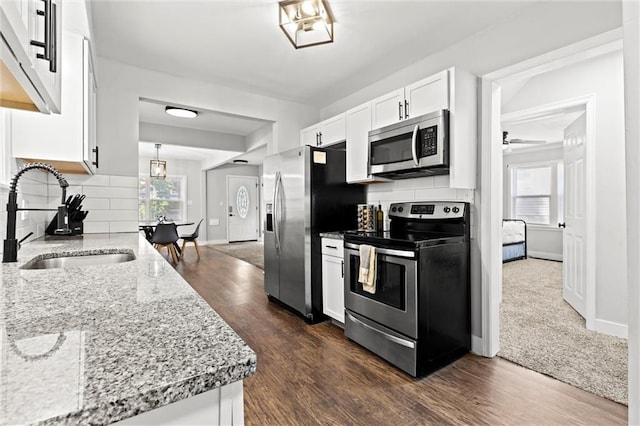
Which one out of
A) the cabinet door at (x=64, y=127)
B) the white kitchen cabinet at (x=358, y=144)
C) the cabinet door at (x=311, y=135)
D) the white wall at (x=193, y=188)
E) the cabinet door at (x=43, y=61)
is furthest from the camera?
the white wall at (x=193, y=188)

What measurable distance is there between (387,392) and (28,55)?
87.1 inches

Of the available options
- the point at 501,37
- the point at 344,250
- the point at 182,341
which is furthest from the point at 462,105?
the point at 182,341

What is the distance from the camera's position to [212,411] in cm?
49

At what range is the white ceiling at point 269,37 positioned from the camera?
2.24m

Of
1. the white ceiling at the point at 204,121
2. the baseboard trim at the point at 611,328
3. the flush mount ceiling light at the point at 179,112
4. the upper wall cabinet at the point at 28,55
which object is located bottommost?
the baseboard trim at the point at 611,328

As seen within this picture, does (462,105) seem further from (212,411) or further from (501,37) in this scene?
(212,411)

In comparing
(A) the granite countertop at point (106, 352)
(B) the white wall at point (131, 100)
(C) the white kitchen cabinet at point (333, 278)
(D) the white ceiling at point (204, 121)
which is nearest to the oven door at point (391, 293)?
(C) the white kitchen cabinet at point (333, 278)

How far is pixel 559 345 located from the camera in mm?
2559

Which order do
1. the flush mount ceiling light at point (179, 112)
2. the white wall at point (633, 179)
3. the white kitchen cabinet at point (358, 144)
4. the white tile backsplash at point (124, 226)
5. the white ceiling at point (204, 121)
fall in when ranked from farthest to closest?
the white ceiling at point (204, 121) → the flush mount ceiling light at point (179, 112) → the white kitchen cabinet at point (358, 144) → the white tile backsplash at point (124, 226) → the white wall at point (633, 179)

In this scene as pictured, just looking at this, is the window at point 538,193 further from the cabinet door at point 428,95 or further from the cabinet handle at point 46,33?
the cabinet handle at point 46,33

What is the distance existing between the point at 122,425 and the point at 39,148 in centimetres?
215

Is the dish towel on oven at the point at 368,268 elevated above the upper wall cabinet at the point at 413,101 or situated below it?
below

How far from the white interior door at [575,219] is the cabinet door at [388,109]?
6.46 ft

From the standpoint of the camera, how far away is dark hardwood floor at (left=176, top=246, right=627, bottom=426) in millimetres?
1705
